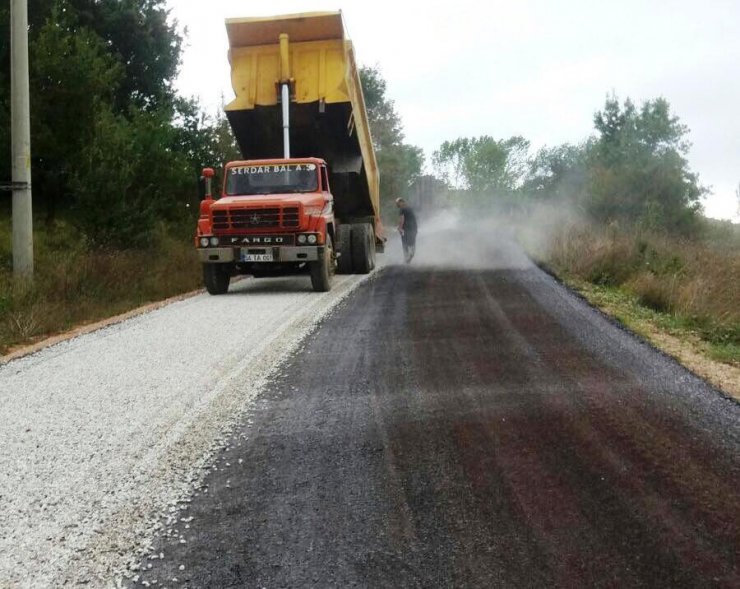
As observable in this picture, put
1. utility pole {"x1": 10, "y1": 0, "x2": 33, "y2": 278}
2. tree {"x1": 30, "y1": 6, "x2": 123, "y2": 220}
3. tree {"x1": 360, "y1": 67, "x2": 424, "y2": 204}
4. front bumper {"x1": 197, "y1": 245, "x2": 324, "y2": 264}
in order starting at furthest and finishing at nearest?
1. tree {"x1": 360, "y1": 67, "x2": 424, "y2": 204}
2. tree {"x1": 30, "y1": 6, "x2": 123, "y2": 220}
3. front bumper {"x1": 197, "y1": 245, "x2": 324, "y2": 264}
4. utility pole {"x1": 10, "y1": 0, "x2": 33, "y2": 278}

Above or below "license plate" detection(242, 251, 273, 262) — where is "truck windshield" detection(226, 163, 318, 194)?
above

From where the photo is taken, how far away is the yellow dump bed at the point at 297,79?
12.1 meters

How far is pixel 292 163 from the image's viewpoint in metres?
11.7

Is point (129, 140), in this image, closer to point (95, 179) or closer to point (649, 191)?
point (95, 179)

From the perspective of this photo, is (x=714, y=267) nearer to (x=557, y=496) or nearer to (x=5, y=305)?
(x=557, y=496)

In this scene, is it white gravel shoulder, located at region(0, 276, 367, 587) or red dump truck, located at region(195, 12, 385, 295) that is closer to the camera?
white gravel shoulder, located at region(0, 276, 367, 587)

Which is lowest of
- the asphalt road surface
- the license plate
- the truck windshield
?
the asphalt road surface

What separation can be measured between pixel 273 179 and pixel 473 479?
917 centimetres

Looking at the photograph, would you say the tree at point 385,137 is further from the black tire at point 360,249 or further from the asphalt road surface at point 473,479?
the asphalt road surface at point 473,479

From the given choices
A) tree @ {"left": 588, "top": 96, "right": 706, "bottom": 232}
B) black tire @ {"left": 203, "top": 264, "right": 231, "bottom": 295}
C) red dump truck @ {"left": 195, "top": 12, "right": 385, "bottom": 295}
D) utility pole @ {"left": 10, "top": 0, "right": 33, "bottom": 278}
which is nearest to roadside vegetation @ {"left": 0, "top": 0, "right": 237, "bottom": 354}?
utility pole @ {"left": 10, "top": 0, "right": 33, "bottom": 278}

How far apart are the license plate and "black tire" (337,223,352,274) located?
2.95 m

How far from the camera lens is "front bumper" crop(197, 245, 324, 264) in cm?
1051

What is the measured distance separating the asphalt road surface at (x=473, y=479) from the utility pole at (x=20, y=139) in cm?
617

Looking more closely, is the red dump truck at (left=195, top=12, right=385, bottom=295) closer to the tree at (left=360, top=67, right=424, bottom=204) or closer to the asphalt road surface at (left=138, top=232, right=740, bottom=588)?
the asphalt road surface at (left=138, top=232, right=740, bottom=588)
